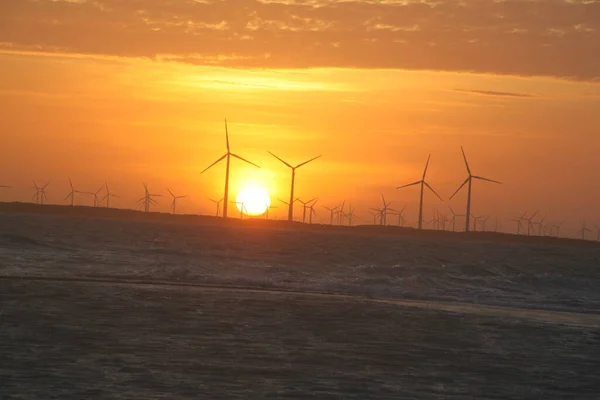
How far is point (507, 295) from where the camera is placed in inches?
2173

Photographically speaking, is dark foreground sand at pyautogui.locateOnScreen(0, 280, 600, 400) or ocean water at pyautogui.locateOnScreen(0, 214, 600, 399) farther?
ocean water at pyautogui.locateOnScreen(0, 214, 600, 399)

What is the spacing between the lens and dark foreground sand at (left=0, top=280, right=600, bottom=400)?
59.2 feet

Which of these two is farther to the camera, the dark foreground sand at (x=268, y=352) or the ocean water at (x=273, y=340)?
the ocean water at (x=273, y=340)

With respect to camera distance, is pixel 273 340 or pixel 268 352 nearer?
pixel 268 352

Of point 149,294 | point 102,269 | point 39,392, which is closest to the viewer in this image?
point 39,392

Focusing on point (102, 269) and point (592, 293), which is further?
point (592, 293)

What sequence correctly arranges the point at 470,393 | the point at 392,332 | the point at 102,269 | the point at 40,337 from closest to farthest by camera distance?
the point at 470,393
the point at 40,337
the point at 392,332
the point at 102,269

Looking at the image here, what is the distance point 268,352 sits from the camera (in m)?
22.6

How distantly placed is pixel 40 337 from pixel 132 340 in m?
2.30

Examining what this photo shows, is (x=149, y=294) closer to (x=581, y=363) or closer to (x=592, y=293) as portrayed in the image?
(x=581, y=363)

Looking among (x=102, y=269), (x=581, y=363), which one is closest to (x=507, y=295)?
(x=102, y=269)

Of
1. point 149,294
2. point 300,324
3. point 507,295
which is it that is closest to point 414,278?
point 507,295

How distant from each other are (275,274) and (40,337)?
38.5m

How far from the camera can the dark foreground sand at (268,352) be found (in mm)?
18047
